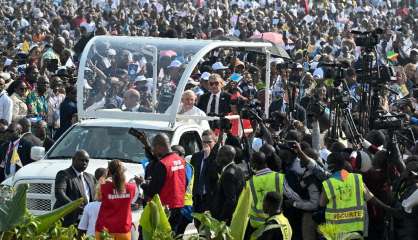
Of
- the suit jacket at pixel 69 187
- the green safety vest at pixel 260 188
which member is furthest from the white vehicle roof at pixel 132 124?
the green safety vest at pixel 260 188

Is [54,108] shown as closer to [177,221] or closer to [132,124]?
[132,124]

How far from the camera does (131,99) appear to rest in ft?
48.4

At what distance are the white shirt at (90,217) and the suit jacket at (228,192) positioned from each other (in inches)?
59.2

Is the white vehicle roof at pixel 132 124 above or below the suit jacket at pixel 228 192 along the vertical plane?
above

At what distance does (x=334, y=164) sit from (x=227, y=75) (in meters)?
10.3

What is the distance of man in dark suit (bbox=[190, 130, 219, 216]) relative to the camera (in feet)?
41.7

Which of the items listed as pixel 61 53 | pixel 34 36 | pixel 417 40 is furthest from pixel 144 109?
pixel 417 40

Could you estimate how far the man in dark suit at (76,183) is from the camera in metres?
11.9

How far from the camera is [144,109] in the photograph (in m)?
14.7

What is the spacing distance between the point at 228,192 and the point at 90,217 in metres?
1.64

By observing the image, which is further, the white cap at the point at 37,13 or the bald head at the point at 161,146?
the white cap at the point at 37,13

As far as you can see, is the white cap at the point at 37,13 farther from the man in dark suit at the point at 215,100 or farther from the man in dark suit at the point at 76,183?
the man in dark suit at the point at 76,183

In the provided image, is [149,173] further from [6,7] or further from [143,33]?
[6,7]

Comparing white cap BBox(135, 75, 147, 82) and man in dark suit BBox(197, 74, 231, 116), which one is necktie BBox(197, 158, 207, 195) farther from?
man in dark suit BBox(197, 74, 231, 116)
